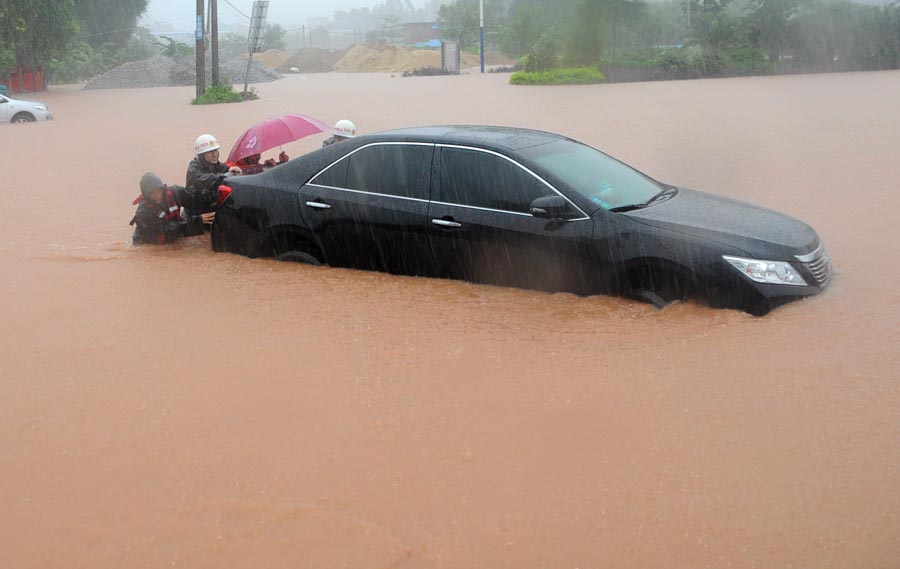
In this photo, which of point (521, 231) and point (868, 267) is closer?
point (521, 231)

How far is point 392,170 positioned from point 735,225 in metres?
2.56

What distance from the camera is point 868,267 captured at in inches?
307

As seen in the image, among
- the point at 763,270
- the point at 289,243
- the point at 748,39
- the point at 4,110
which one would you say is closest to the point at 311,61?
the point at 748,39

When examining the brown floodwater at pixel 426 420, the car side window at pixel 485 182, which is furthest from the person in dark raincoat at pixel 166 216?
the car side window at pixel 485 182

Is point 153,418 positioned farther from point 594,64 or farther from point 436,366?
point 594,64

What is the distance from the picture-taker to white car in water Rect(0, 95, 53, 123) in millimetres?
27688

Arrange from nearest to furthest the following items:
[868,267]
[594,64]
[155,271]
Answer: [868,267], [155,271], [594,64]

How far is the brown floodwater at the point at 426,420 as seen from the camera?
3.83m

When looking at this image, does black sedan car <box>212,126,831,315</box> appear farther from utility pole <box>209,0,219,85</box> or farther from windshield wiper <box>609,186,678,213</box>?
utility pole <box>209,0,219,85</box>

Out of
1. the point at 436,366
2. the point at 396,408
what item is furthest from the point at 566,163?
the point at 396,408

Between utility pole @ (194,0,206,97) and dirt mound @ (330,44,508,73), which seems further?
dirt mound @ (330,44,508,73)

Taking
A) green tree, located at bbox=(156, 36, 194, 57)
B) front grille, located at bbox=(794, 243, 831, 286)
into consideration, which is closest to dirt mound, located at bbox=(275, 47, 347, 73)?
green tree, located at bbox=(156, 36, 194, 57)

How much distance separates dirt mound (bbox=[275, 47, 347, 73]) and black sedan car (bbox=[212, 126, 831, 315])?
68.9m

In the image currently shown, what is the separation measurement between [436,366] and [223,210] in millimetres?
3084
